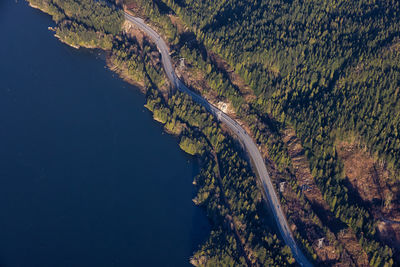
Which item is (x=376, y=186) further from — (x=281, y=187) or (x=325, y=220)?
(x=281, y=187)

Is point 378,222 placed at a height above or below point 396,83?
below

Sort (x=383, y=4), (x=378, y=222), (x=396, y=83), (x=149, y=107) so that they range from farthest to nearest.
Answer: (x=383, y=4) → (x=149, y=107) → (x=396, y=83) → (x=378, y=222)

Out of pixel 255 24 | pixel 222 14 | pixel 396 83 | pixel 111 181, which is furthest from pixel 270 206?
pixel 222 14

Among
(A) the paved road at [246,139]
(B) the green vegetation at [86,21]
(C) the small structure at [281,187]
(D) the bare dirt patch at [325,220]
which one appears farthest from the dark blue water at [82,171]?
(D) the bare dirt patch at [325,220]

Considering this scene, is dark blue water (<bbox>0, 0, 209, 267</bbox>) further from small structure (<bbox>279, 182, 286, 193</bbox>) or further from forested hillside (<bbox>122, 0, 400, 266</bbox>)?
forested hillside (<bbox>122, 0, 400, 266</bbox>)

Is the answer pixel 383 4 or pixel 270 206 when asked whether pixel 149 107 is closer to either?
pixel 270 206

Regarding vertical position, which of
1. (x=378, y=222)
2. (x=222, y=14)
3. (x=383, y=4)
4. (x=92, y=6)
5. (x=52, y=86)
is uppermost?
(x=92, y=6)
